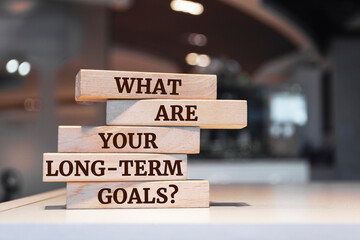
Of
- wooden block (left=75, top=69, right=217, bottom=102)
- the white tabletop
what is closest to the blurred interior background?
wooden block (left=75, top=69, right=217, bottom=102)

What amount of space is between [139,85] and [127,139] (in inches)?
3.3

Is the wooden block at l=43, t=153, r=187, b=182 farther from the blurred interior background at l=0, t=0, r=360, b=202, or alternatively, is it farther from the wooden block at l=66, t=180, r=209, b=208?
the blurred interior background at l=0, t=0, r=360, b=202

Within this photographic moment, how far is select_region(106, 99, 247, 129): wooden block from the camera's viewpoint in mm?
663

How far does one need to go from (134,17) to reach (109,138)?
4.44 metres

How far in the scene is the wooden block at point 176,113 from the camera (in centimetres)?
66

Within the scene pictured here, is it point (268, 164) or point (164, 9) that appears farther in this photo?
point (164, 9)

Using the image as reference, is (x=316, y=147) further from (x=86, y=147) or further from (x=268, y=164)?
(x=86, y=147)

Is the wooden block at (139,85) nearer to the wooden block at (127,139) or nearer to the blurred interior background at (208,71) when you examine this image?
the wooden block at (127,139)

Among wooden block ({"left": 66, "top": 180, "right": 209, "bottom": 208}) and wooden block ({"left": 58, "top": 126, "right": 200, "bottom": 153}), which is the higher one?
wooden block ({"left": 58, "top": 126, "right": 200, "bottom": 153})

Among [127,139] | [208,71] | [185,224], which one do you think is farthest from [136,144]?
[208,71]

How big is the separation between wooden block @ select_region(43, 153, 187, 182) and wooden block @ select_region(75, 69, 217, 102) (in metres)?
0.09

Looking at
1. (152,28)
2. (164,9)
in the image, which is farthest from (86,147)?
(152,28)

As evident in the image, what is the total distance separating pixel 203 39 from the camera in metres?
5.85

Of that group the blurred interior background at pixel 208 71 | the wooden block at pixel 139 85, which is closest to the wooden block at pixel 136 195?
the wooden block at pixel 139 85
